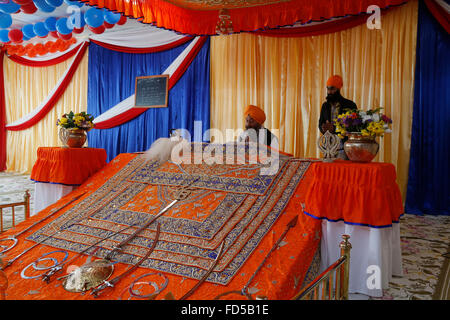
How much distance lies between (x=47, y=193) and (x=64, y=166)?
0.43 metres

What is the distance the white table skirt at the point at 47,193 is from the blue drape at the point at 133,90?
10.5 feet

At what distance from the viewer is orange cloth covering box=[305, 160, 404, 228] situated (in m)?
2.01

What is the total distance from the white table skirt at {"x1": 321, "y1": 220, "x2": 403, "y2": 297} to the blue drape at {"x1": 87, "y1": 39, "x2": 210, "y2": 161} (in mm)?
4273

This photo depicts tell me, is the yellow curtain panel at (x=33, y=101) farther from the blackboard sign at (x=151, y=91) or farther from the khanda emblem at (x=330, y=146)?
the khanda emblem at (x=330, y=146)

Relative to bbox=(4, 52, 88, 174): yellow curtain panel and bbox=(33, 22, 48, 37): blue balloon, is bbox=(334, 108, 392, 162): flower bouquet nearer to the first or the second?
bbox=(33, 22, 48, 37): blue balloon

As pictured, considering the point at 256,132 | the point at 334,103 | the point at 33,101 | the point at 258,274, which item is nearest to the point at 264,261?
the point at 258,274

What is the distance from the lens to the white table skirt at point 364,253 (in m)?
2.01

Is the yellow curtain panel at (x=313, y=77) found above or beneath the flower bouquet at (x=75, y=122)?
A: above

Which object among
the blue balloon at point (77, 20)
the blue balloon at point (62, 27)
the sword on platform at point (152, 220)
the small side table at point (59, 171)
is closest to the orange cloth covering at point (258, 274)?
the sword on platform at point (152, 220)

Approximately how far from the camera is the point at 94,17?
16.7ft

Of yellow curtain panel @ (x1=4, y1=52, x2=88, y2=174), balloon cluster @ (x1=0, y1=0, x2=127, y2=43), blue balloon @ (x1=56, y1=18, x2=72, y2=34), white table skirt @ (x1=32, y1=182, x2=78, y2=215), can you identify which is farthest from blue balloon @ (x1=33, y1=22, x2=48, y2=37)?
white table skirt @ (x1=32, y1=182, x2=78, y2=215)

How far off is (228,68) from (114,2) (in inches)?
109

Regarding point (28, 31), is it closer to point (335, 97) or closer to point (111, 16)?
point (111, 16)

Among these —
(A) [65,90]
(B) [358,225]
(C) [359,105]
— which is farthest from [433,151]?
(A) [65,90]
